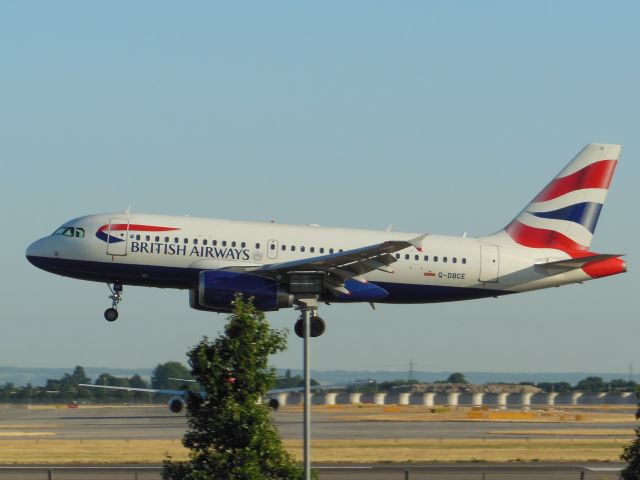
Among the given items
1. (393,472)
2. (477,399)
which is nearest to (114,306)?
(393,472)

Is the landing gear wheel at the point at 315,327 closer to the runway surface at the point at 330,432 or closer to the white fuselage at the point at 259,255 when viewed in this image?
the white fuselage at the point at 259,255

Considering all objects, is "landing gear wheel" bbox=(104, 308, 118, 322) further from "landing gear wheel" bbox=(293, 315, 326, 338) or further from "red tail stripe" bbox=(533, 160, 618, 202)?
"red tail stripe" bbox=(533, 160, 618, 202)

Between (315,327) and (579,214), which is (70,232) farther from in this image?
(579,214)

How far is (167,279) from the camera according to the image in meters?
56.1

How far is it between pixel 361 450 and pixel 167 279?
12.4m

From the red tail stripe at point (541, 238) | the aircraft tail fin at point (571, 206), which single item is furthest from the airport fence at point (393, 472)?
the aircraft tail fin at point (571, 206)

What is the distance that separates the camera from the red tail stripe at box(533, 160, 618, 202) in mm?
64500

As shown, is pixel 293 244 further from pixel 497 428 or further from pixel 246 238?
pixel 497 428

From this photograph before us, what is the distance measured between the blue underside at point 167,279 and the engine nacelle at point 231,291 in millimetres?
1066

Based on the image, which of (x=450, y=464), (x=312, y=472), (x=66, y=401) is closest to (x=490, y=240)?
(x=450, y=464)

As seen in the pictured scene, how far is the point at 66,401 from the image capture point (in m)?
106

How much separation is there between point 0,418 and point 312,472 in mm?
52278

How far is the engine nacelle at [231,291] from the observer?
54.5 meters

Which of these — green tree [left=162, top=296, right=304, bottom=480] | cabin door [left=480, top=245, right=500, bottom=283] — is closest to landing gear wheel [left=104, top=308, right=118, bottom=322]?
cabin door [left=480, top=245, right=500, bottom=283]
